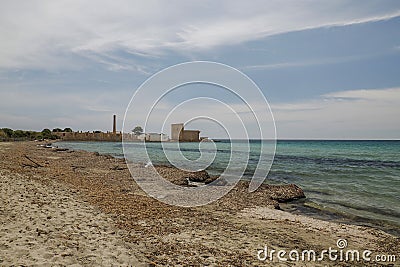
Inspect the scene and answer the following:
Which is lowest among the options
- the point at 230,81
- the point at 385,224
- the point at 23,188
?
the point at 385,224

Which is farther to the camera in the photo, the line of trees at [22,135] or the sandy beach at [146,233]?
the line of trees at [22,135]

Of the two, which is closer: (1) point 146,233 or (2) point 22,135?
(1) point 146,233

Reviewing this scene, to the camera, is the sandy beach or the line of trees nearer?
the sandy beach

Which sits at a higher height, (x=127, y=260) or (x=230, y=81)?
(x=230, y=81)

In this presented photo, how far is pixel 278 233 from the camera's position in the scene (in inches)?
352

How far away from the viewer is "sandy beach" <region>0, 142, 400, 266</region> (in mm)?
6402

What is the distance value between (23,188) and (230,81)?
8.23 metres

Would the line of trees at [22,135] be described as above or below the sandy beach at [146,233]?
above

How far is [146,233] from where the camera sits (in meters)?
8.05

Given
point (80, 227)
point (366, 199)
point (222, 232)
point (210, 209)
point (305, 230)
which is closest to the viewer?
point (80, 227)

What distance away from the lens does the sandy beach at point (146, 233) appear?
640 centimetres

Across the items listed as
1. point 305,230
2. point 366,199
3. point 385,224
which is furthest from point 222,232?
point 366,199

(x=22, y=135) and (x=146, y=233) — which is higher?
(x=22, y=135)

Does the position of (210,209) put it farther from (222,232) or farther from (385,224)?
(385,224)
